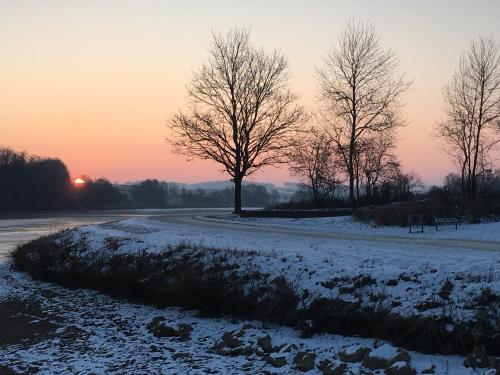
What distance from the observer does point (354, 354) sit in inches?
402

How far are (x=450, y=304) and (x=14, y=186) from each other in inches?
4298

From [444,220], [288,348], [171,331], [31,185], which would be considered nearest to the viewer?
[288,348]

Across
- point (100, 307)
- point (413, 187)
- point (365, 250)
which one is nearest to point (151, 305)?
point (100, 307)

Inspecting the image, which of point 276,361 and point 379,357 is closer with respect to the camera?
point 379,357

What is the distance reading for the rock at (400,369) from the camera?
9.28 m

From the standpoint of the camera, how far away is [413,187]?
59.2m

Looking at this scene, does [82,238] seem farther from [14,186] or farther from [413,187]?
[14,186]

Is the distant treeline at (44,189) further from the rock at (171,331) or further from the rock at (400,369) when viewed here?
the rock at (400,369)

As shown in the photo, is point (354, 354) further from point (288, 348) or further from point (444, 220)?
point (444, 220)

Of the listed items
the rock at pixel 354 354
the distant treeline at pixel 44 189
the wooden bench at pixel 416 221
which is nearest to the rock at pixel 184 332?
the rock at pixel 354 354

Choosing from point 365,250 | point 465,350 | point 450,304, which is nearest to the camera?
point 465,350

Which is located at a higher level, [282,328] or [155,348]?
[282,328]

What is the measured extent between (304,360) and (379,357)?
1.44 meters

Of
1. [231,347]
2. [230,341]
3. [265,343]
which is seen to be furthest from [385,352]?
[230,341]
